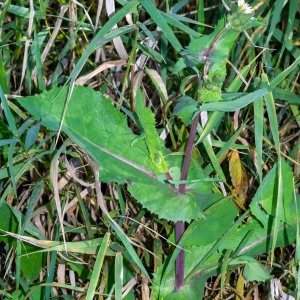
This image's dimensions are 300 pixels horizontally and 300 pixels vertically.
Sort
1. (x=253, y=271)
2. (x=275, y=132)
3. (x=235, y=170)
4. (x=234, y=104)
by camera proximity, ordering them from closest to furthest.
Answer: (x=234, y=104) → (x=275, y=132) → (x=253, y=271) → (x=235, y=170)

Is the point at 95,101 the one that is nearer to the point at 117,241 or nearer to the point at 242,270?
the point at 117,241

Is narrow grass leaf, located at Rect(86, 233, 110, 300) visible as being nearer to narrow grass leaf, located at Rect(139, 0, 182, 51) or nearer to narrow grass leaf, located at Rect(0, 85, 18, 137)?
narrow grass leaf, located at Rect(0, 85, 18, 137)

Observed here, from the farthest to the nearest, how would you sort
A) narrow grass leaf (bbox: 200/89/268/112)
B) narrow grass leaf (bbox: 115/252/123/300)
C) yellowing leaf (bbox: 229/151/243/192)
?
yellowing leaf (bbox: 229/151/243/192) < narrow grass leaf (bbox: 115/252/123/300) < narrow grass leaf (bbox: 200/89/268/112)

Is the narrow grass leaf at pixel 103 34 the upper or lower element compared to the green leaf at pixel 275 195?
upper

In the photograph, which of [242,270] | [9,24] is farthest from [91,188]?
[9,24]

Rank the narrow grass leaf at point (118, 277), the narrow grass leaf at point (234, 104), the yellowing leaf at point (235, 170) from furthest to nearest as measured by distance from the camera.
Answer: the yellowing leaf at point (235, 170)
the narrow grass leaf at point (118, 277)
the narrow grass leaf at point (234, 104)

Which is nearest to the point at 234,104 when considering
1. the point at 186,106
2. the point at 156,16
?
the point at 186,106

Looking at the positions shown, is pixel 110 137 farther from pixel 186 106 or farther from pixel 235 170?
pixel 235 170

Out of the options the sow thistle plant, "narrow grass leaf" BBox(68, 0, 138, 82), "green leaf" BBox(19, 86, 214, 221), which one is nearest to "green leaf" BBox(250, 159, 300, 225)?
the sow thistle plant

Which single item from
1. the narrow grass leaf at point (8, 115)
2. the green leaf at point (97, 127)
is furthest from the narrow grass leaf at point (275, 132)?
the narrow grass leaf at point (8, 115)

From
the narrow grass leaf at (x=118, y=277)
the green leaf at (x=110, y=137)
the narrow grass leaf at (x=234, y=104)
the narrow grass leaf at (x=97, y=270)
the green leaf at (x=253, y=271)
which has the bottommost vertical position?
the green leaf at (x=253, y=271)

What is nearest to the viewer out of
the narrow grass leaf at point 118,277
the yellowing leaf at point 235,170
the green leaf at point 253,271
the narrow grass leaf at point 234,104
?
the narrow grass leaf at point 234,104

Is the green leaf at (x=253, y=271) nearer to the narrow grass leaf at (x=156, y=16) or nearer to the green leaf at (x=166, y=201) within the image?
the green leaf at (x=166, y=201)
